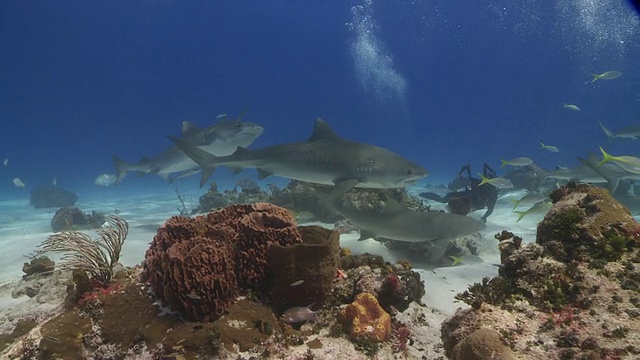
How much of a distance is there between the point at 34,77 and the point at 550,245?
442ft

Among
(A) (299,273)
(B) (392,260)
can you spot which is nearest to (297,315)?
(A) (299,273)

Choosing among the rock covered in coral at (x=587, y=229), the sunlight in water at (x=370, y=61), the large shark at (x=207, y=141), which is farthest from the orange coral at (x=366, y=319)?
the sunlight in water at (x=370, y=61)

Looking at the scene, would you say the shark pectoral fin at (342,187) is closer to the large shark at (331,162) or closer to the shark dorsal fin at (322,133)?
the large shark at (331,162)

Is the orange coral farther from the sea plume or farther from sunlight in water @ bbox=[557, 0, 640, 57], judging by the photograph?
sunlight in water @ bbox=[557, 0, 640, 57]

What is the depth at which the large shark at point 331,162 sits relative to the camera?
8.80m

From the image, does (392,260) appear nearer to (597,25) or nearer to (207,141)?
(207,141)

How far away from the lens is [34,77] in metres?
104

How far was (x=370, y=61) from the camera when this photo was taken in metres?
138

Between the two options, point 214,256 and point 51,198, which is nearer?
point 214,256

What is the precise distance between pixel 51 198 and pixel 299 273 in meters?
31.5

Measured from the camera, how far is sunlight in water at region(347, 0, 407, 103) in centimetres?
13062

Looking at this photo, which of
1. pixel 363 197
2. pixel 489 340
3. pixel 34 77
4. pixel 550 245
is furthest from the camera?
pixel 34 77

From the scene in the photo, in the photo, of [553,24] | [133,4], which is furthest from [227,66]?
[553,24]

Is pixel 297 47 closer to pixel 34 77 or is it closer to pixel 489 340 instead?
pixel 34 77
